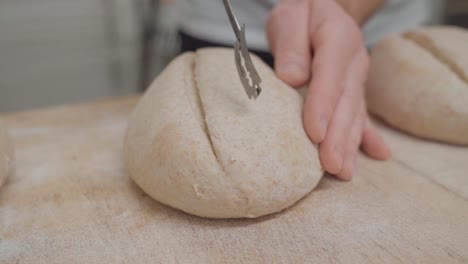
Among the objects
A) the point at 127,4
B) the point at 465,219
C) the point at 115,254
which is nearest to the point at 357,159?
the point at 465,219

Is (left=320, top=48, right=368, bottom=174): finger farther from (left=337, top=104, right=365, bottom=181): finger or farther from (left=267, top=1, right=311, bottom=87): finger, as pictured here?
(left=267, top=1, right=311, bottom=87): finger

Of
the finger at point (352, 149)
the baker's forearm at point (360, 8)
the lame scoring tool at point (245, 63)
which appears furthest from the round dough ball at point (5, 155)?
the baker's forearm at point (360, 8)

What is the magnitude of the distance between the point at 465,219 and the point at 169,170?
26.6 inches

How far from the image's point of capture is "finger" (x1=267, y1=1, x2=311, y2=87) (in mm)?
1174

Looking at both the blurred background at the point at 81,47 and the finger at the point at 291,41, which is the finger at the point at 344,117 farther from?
the blurred background at the point at 81,47

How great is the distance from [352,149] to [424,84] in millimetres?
379

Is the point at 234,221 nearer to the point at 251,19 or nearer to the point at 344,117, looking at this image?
the point at 344,117

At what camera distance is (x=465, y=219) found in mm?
975

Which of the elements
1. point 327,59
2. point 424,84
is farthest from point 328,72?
point 424,84

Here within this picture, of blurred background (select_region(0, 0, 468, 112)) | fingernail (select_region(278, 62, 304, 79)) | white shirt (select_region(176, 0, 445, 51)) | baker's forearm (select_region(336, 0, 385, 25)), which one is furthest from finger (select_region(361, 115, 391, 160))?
blurred background (select_region(0, 0, 468, 112))

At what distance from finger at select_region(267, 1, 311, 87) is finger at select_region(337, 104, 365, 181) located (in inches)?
8.1

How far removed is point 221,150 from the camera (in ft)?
2.99

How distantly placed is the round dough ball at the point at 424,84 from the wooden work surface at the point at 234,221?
94 millimetres

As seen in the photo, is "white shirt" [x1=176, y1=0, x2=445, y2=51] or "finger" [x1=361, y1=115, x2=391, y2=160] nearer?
"finger" [x1=361, y1=115, x2=391, y2=160]
